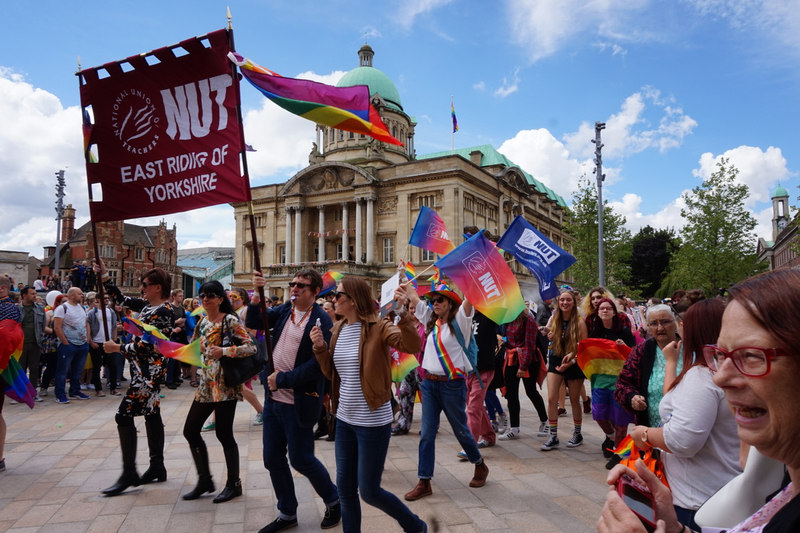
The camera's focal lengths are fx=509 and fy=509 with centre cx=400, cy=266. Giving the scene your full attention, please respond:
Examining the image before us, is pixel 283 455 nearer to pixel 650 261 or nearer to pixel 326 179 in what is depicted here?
pixel 326 179

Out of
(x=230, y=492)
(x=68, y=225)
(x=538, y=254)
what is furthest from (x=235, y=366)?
(x=68, y=225)

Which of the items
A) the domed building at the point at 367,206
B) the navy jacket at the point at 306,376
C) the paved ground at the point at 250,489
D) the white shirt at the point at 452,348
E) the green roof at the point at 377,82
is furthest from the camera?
the green roof at the point at 377,82

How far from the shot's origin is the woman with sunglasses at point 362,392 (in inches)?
143

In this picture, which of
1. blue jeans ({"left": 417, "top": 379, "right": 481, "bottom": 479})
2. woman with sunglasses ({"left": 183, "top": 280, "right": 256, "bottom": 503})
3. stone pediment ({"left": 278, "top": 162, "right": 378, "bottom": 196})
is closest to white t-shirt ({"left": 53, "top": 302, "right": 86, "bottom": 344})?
woman with sunglasses ({"left": 183, "top": 280, "right": 256, "bottom": 503})

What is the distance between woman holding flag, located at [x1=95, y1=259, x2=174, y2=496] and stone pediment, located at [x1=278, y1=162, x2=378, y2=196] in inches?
1735

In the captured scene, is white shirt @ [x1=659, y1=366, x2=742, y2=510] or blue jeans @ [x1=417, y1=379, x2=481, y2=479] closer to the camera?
white shirt @ [x1=659, y1=366, x2=742, y2=510]

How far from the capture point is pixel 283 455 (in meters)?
4.38

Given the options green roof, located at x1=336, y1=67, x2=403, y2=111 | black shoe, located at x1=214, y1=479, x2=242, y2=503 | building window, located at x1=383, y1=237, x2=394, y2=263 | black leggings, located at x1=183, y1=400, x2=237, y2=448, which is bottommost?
black shoe, located at x1=214, y1=479, x2=242, y2=503

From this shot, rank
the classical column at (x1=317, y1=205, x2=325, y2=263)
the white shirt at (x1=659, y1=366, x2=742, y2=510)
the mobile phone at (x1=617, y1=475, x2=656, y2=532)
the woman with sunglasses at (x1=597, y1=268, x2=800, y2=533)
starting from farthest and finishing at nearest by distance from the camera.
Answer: the classical column at (x1=317, y1=205, x2=325, y2=263), the white shirt at (x1=659, y1=366, x2=742, y2=510), the mobile phone at (x1=617, y1=475, x2=656, y2=532), the woman with sunglasses at (x1=597, y1=268, x2=800, y2=533)

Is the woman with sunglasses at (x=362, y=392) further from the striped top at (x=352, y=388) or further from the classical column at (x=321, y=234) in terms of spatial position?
the classical column at (x=321, y=234)

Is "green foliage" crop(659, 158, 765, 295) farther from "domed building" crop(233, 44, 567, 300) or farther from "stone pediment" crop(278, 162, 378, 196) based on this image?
"stone pediment" crop(278, 162, 378, 196)

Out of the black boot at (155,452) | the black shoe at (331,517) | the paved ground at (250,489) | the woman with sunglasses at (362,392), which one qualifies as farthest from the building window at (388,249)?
the woman with sunglasses at (362,392)

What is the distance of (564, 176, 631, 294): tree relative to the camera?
33.0 m

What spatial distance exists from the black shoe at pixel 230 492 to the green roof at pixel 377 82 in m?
58.7
